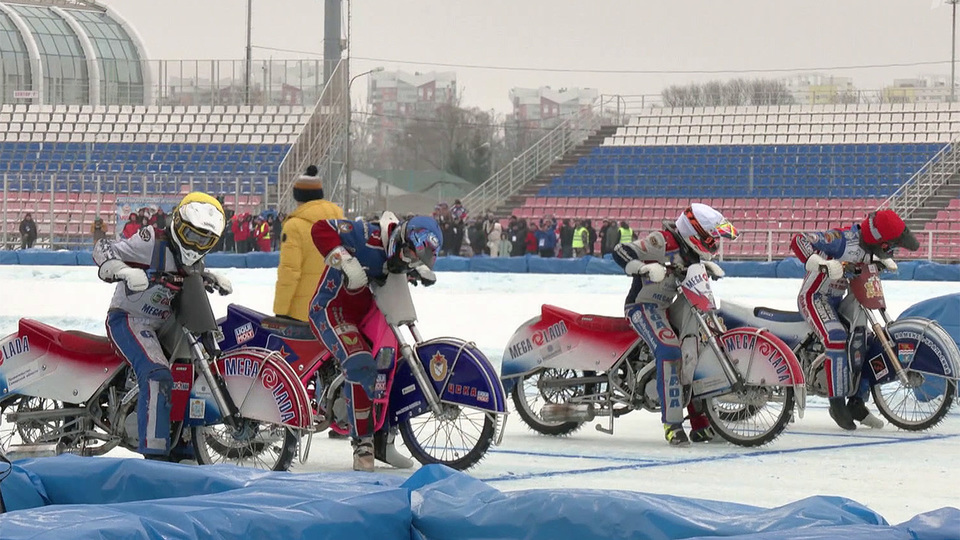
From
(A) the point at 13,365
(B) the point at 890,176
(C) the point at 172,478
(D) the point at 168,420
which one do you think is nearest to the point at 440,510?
(C) the point at 172,478

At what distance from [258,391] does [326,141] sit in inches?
1481

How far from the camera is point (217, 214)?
818 centimetres

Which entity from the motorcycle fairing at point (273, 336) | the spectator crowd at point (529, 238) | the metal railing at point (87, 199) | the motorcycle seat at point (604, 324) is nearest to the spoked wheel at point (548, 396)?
the motorcycle seat at point (604, 324)

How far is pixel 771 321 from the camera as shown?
1128 cm

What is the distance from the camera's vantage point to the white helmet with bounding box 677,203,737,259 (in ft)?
32.9

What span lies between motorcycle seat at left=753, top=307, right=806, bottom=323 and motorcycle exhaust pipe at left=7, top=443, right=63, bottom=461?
515 centimetres

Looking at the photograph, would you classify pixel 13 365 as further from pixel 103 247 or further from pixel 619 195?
pixel 619 195

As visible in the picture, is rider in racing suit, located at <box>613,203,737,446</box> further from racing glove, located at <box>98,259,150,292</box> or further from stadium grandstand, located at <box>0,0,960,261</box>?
stadium grandstand, located at <box>0,0,960,261</box>

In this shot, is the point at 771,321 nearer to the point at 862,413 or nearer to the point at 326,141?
the point at 862,413

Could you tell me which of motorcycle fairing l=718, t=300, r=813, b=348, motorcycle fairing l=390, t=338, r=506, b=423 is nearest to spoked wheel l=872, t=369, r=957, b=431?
motorcycle fairing l=718, t=300, r=813, b=348

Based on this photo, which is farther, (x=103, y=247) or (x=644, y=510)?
(x=103, y=247)

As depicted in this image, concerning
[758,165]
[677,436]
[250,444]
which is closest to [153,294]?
[250,444]

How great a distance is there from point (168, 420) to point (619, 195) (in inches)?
1419

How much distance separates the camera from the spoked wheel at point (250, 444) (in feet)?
26.7
